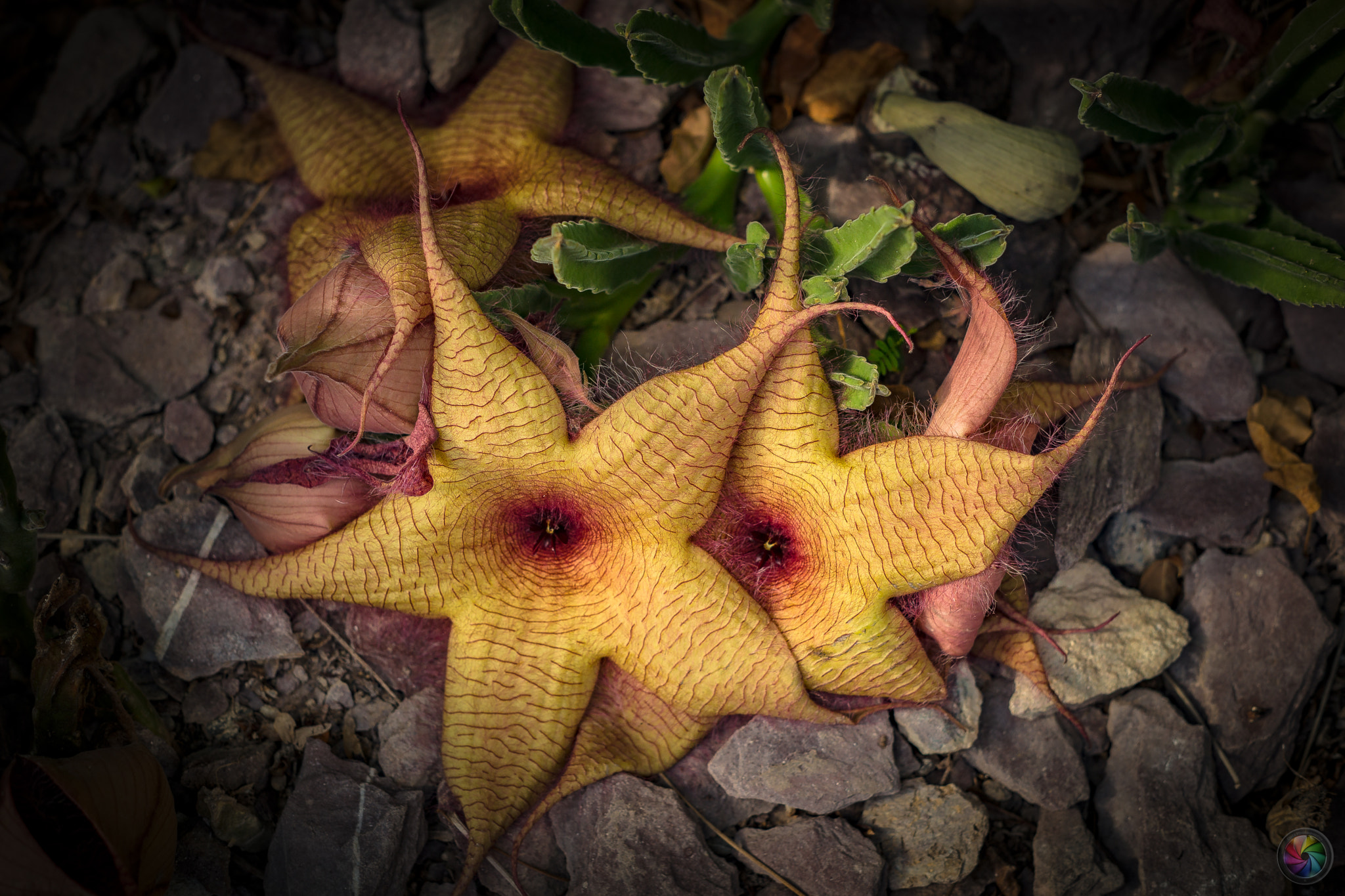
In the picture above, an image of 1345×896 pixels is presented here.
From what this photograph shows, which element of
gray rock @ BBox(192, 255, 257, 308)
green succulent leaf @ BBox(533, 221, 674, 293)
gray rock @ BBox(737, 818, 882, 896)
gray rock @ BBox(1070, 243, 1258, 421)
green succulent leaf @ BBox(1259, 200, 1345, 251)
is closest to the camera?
green succulent leaf @ BBox(533, 221, 674, 293)

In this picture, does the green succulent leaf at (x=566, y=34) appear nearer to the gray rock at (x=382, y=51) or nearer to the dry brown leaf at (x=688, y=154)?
the dry brown leaf at (x=688, y=154)

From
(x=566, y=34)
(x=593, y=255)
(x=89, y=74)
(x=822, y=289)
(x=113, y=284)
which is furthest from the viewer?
(x=89, y=74)

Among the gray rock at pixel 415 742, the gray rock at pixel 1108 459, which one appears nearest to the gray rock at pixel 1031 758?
the gray rock at pixel 1108 459

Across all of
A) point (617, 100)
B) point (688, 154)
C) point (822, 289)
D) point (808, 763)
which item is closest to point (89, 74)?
point (617, 100)

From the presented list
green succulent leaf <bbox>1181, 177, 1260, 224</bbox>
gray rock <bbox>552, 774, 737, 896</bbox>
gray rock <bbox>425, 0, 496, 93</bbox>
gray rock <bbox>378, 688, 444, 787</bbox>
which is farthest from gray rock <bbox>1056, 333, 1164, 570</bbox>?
gray rock <bbox>425, 0, 496, 93</bbox>

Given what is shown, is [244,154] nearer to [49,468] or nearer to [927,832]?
[49,468]

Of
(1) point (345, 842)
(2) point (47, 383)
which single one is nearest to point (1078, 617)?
(1) point (345, 842)

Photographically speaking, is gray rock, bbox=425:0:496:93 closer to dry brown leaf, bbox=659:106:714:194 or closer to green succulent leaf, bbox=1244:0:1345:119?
dry brown leaf, bbox=659:106:714:194
